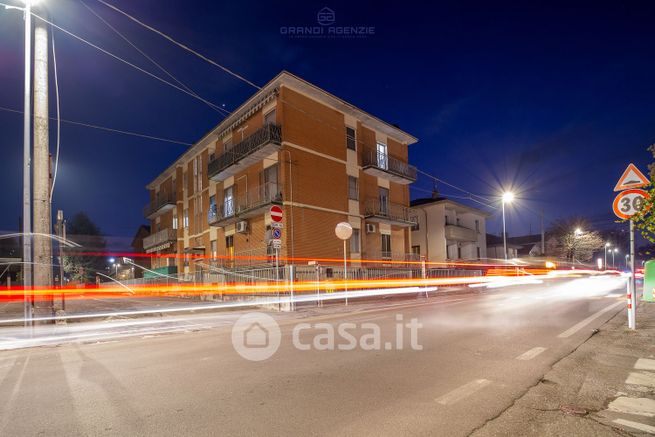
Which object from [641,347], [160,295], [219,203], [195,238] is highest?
[219,203]

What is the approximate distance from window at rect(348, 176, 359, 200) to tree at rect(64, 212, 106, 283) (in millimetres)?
37919

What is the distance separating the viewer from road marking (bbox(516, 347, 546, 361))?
5.84 meters

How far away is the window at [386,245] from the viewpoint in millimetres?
27156

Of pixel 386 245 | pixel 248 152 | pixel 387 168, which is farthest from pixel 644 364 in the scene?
pixel 387 168

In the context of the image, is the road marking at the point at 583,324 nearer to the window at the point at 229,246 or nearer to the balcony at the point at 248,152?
the balcony at the point at 248,152

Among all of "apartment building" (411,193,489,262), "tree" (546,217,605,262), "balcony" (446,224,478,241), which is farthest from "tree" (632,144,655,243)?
"tree" (546,217,605,262)

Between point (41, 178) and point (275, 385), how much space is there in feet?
32.8

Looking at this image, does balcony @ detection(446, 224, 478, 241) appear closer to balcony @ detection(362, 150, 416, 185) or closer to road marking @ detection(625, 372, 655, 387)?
balcony @ detection(362, 150, 416, 185)

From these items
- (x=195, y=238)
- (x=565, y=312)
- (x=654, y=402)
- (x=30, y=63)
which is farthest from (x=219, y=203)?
(x=654, y=402)

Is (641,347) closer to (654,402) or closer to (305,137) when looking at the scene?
(654,402)

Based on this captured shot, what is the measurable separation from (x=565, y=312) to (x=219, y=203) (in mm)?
23059

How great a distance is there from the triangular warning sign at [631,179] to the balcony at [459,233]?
96.0 feet

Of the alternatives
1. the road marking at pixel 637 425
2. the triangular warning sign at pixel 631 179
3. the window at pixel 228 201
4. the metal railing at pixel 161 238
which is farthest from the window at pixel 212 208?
the road marking at pixel 637 425

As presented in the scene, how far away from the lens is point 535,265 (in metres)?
41.1
